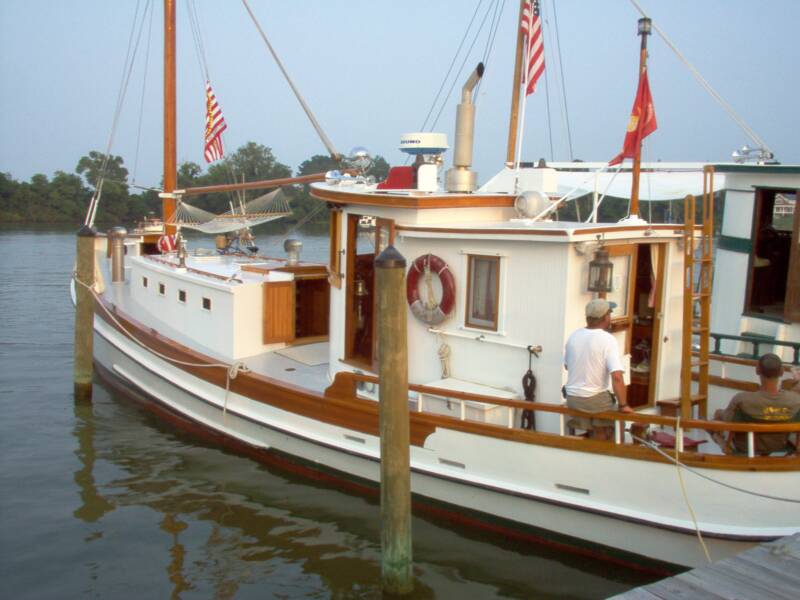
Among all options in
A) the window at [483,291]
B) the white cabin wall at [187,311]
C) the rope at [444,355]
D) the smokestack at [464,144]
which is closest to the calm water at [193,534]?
the white cabin wall at [187,311]

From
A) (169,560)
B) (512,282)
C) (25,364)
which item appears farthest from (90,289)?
(512,282)

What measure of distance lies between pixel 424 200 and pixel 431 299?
945mm

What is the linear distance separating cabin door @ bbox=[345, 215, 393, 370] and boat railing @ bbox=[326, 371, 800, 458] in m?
0.59

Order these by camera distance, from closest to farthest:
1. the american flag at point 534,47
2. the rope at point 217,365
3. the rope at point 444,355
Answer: the rope at point 444,355 → the rope at point 217,365 → the american flag at point 534,47

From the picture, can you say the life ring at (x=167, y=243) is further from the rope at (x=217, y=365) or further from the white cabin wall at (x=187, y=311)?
the rope at (x=217, y=365)

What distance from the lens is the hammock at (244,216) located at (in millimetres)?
13750

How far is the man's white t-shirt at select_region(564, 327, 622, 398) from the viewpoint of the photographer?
584 centimetres

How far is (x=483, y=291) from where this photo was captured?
6.99m

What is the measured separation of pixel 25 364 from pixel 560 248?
1121 centimetres

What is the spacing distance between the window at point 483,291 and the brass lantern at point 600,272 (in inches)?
33.5

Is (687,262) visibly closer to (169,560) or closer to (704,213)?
(704,213)

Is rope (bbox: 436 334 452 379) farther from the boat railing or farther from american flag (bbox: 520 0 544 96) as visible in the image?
american flag (bbox: 520 0 544 96)

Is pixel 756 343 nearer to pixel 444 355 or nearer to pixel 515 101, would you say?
pixel 444 355

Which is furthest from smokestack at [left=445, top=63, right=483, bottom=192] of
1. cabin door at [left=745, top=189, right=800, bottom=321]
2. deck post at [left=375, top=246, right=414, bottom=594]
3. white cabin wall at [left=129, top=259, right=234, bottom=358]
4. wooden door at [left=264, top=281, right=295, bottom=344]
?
cabin door at [left=745, top=189, right=800, bottom=321]
